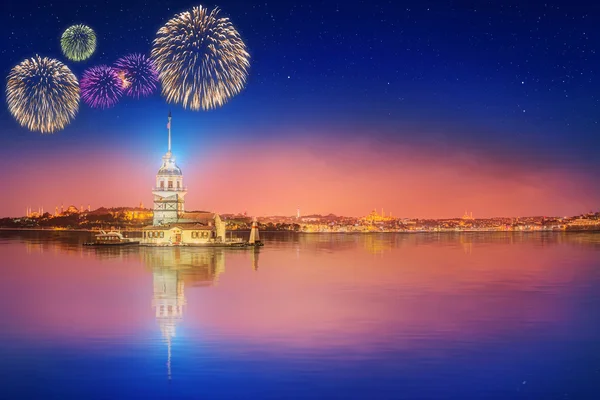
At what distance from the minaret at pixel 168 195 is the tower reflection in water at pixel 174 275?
8079 millimetres

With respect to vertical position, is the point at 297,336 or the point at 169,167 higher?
the point at 169,167

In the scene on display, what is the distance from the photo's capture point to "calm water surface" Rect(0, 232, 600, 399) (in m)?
22.8

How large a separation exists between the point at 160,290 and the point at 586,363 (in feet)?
95.4

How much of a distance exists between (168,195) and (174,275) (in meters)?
45.5

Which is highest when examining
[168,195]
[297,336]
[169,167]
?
[169,167]

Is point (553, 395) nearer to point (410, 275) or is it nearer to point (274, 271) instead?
point (410, 275)

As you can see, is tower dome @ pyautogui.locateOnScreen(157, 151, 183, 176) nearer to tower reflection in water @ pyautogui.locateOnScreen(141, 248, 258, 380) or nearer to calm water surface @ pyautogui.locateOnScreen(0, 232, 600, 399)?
tower reflection in water @ pyautogui.locateOnScreen(141, 248, 258, 380)

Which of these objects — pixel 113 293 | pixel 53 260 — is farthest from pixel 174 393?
pixel 53 260

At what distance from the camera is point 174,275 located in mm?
56500

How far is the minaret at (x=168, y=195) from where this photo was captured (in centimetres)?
10056

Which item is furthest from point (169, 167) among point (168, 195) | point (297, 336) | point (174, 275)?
point (297, 336)

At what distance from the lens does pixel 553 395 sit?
22.2 m

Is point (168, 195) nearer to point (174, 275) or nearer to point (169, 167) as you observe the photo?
point (169, 167)

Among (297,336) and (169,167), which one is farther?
(169,167)
